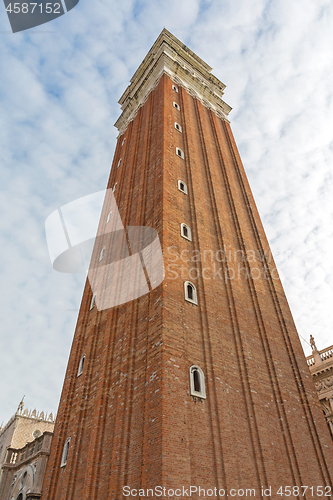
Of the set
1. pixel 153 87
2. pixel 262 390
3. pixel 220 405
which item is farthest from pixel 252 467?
pixel 153 87

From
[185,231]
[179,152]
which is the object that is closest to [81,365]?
[185,231]

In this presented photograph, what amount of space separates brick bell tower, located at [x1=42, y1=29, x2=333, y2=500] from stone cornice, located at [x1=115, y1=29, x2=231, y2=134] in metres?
9.13

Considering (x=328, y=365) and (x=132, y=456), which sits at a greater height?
(x=328, y=365)

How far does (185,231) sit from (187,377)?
7101 mm

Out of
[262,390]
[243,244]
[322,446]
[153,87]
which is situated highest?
[153,87]

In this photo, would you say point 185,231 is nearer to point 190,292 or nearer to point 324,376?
point 190,292

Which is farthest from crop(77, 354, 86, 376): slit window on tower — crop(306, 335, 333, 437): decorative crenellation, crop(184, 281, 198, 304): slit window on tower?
crop(306, 335, 333, 437): decorative crenellation

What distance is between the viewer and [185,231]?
16656mm

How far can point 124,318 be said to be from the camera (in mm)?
14883

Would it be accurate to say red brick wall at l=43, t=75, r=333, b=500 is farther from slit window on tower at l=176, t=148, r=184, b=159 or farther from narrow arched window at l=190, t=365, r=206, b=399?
slit window on tower at l=176, t=148, r=184, b=159

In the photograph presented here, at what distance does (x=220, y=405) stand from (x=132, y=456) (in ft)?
10.1

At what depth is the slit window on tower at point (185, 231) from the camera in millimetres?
16267

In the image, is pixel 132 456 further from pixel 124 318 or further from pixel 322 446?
pixel 322 446

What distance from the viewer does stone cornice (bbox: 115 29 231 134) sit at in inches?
Result: 1142
